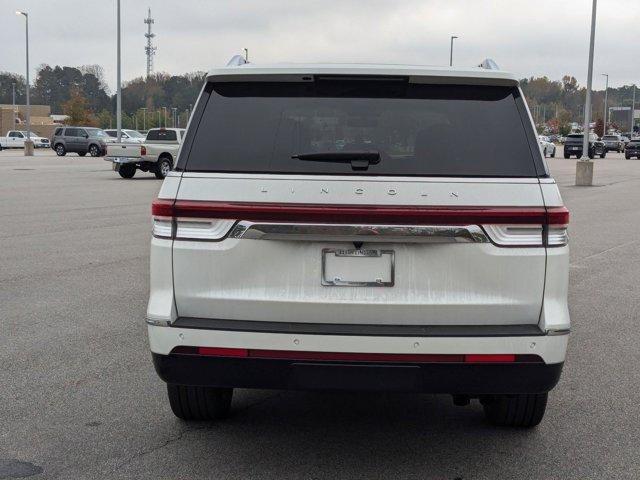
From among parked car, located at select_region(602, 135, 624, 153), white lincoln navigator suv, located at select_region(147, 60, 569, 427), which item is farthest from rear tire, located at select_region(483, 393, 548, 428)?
parked car, located at select_region(602, 135, 624, 153)

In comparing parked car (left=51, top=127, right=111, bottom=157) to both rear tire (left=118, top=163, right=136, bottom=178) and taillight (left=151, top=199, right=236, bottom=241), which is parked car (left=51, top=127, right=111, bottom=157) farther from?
taillight (left=151, top=199, right=236, bottom=241)

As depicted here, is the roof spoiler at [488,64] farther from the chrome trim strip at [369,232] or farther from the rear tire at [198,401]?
the rear tire at [198,401]

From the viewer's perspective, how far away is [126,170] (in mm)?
30891

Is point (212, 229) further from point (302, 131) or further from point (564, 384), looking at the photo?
point (564, 384)

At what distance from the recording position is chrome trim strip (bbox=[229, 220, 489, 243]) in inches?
145

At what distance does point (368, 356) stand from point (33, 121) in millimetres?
141403

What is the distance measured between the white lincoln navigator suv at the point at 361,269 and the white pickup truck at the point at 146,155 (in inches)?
1047

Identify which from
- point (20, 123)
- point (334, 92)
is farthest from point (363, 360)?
point (20, 123)

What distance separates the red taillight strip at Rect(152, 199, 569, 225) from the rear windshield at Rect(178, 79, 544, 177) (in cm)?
18

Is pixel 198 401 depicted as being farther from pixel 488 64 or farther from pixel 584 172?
pixel 584 172

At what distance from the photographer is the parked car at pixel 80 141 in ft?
178

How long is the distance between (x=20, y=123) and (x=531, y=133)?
139637mm

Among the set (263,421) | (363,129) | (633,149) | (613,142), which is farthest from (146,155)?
(613,142)

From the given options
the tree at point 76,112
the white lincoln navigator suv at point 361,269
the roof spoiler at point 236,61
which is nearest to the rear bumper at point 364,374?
the white lincoln navigator suv at point 361,269
